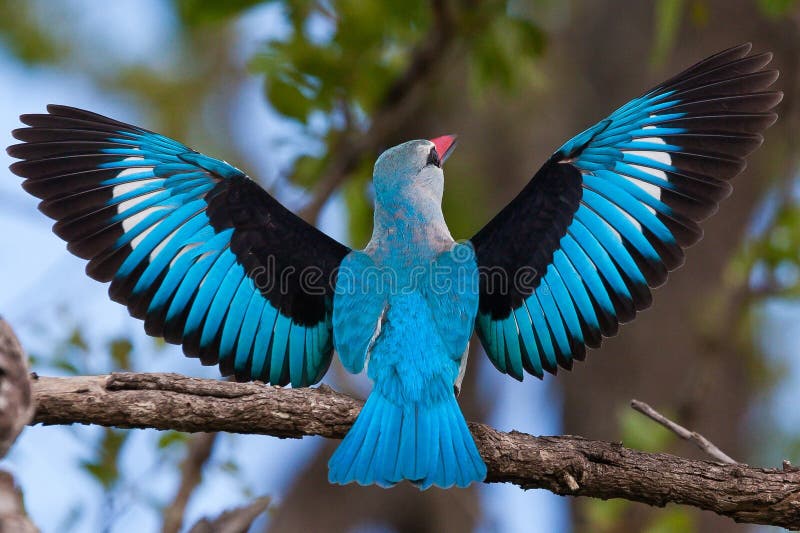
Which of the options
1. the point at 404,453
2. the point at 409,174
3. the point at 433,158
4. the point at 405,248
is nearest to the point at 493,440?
the point at 404,453

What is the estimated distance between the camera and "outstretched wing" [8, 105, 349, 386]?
463 centimetres

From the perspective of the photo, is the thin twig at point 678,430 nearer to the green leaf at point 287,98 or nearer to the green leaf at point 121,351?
the green leaf at point 121,351

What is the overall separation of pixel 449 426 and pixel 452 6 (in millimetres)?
3247

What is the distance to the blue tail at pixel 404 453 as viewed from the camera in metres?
3.95

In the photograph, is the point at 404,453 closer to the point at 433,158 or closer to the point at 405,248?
the point at 405,248

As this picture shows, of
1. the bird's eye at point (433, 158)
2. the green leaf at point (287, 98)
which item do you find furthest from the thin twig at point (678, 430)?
the green leaf at point (287, 98)

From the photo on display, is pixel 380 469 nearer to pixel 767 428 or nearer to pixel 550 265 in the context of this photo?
pixel 550 265

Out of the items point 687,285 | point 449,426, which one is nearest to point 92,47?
point 687,285

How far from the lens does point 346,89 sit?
21.2 ft

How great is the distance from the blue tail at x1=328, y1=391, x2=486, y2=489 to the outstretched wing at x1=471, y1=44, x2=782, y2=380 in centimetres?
79

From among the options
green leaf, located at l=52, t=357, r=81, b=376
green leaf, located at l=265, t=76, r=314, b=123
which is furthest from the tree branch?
green leaf, located at l=265, t=76, r=314, b=123

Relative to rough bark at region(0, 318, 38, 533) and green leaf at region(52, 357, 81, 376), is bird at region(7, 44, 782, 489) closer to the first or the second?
green leaf at region(52, 357, 81, 376)

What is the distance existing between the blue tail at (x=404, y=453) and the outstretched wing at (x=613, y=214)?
79cm

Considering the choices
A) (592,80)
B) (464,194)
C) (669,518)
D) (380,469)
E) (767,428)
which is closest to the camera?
(380,469)
